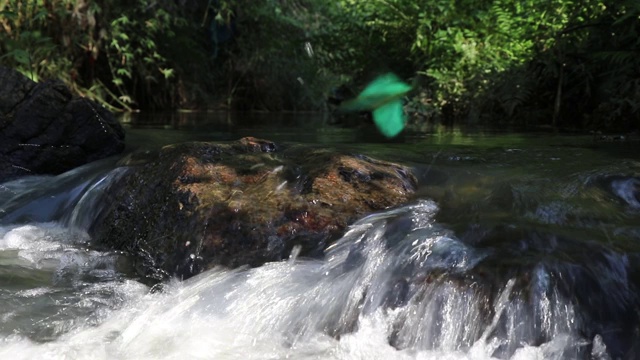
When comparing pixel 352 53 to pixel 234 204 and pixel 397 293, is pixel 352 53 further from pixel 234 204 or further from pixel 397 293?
pixel 397 293

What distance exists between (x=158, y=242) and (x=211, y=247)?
35 cm

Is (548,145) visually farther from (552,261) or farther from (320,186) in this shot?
(552,261)

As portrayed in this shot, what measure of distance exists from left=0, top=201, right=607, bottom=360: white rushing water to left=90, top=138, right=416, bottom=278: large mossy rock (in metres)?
0.14

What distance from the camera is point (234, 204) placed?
3.07 meters

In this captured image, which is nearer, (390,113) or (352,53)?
(390,113)

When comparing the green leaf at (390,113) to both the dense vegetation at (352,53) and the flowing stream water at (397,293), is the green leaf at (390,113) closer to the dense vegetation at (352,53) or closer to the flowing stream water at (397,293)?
the dense vegetation at (352,53)

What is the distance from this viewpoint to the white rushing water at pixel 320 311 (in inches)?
83.4

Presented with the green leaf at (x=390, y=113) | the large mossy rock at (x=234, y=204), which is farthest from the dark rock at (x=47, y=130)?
the green leaf at (x=390, y=113)

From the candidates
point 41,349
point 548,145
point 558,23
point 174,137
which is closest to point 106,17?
point 174,137

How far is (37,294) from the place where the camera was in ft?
8.55

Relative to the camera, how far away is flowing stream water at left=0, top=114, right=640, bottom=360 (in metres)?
2.12

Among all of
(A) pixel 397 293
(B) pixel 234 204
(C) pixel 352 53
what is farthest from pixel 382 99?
(A) pixel 397 293

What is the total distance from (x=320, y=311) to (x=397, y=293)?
300 mm

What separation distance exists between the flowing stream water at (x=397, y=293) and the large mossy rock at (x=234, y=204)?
11cm
